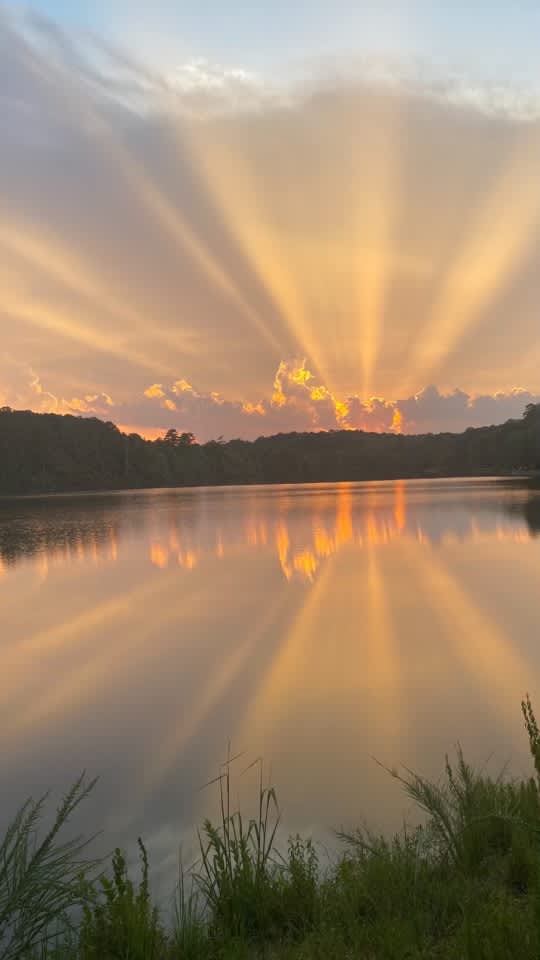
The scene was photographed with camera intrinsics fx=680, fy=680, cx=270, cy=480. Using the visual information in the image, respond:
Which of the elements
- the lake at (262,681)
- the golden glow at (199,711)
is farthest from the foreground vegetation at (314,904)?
the golden glow at (199,711)

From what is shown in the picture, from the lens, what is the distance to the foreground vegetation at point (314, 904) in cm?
448

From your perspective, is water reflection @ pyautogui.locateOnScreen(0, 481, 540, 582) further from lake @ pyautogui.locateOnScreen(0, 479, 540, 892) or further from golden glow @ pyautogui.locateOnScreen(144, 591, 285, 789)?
golden glow @ pyautogui.locateOnScreen(144, 591, 285, 789)

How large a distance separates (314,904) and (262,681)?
23.1 ft

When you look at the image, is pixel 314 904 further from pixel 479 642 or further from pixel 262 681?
pixel 479 642

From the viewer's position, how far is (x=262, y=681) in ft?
40.1

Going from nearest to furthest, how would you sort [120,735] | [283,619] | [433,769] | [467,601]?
[433,769] < [120,735] < [283,619] < [467,601]

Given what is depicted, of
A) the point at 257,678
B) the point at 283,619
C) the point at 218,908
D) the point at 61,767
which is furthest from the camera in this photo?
the point at 283,619

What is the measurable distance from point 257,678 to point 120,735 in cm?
317

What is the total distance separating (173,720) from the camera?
10.5m

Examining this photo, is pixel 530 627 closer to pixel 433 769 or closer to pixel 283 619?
pixel 283 619

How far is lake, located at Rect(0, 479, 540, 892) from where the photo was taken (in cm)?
798

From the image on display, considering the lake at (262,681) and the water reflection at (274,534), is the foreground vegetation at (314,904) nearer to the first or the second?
the lake at (262,681)

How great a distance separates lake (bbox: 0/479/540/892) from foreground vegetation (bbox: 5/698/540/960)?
3.49 feet

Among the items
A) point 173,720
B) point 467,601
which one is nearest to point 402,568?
point 467,601
